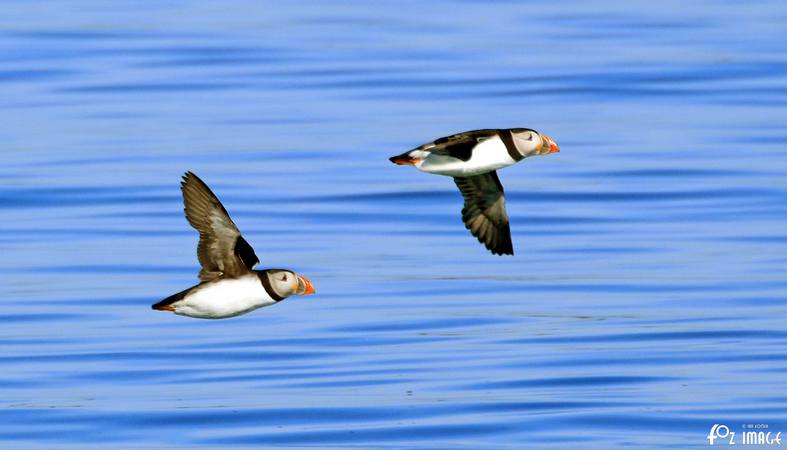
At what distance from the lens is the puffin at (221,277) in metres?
14.3

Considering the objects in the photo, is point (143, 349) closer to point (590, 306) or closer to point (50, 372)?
point (50, 372)

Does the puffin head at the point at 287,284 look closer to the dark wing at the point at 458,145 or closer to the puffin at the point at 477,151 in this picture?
the puffin at the point at 477,151

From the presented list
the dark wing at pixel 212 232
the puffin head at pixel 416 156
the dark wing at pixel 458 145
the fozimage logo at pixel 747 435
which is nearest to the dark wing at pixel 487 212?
the dark wing at pixel 458 145

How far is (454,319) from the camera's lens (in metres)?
28.9

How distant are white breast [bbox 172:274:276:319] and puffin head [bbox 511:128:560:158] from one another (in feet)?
6.51

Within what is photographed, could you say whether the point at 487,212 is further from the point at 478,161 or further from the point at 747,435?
the point at 747,435

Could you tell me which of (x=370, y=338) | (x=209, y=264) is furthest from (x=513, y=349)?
(x=209, y=264)

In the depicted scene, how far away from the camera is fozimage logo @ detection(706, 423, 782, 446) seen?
23.1 meters

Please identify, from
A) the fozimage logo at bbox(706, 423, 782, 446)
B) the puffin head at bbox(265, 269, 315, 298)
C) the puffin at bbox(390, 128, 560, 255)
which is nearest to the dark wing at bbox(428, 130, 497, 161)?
the puffin at bbox(390, 128, 560, 255)

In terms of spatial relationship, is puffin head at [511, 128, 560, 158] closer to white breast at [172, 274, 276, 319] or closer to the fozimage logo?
white breast at [172, 274, 276, 319]

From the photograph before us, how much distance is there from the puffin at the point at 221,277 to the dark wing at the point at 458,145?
1323 millimetres

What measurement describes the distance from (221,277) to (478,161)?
1865 mm

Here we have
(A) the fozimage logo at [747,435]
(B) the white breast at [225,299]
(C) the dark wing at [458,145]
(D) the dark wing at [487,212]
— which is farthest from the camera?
(A) the fozimage logo at [747,435]

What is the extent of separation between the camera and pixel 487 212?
17.5 metres
